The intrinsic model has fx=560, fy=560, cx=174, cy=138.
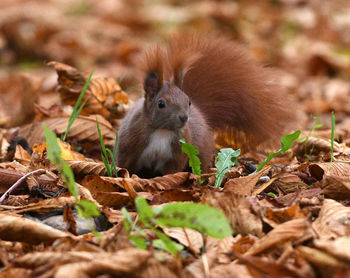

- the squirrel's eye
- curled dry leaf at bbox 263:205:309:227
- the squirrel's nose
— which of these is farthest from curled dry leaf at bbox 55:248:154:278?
the squirrel's eye

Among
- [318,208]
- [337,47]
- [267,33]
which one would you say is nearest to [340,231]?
[318,208]

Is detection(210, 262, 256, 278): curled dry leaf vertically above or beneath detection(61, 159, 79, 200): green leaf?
beneath

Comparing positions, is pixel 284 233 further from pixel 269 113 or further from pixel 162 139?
pixel 269 113

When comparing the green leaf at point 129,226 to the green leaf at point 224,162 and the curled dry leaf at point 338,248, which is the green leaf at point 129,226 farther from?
the green leaf at point 224,162

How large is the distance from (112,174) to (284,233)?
1225mm

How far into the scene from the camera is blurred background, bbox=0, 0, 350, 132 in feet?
26.1

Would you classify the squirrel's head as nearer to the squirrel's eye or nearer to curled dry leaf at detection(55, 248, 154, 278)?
the squirrel's eye

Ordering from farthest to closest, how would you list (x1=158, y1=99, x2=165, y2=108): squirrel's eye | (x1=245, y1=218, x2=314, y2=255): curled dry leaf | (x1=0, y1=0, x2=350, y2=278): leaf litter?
(x1=158, y1=99, x2=165, y2=108): squirrel's eye
(x1=245, y1=218, x2=314, y2=255): curled dry leaf
(x1=0, y1=0, x2=350, y2=278): leaf litter

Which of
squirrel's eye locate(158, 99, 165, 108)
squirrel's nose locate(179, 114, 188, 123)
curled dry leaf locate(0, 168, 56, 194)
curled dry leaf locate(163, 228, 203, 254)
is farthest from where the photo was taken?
squirrel's eye locate(158, 99, 165, 108)

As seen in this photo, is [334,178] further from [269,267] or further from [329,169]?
[269,267]

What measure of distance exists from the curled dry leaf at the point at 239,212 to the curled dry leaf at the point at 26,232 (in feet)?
1.85

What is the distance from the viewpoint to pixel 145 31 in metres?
10.5

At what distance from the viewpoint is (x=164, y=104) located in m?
3.21

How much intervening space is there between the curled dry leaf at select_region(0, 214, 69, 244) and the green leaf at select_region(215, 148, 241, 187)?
2.94 feet
